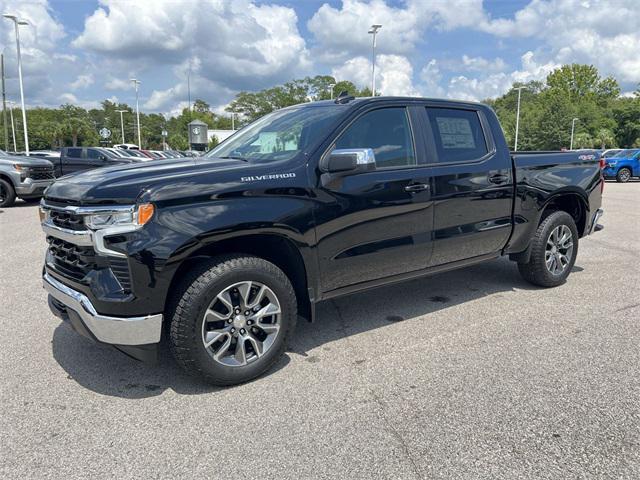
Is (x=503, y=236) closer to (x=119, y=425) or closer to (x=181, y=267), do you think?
(x=181, y=267)

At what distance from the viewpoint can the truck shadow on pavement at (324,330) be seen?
127 inches

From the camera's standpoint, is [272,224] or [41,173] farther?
[41,173]

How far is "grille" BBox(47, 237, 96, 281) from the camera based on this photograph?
290cm

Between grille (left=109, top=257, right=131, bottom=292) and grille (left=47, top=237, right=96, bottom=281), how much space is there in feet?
0.54

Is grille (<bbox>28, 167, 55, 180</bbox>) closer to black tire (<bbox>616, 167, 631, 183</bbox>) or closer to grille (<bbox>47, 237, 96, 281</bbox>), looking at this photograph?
grille (<bbox>47, 237, 96, 281</bbox>)

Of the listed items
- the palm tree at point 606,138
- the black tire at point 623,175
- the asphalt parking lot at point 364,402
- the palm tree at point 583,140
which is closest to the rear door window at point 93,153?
the asphalt parking lot at point 364,402

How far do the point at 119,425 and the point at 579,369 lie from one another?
302 centimetres

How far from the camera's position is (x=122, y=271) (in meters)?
2.77

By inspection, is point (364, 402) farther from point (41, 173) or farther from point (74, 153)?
point (74, 153)

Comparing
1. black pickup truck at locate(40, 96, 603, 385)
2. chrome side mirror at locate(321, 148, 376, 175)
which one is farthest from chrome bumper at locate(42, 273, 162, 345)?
chrome side mirror at locate(321, 148, 376, 175)

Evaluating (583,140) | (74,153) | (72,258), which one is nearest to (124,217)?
(72,258)

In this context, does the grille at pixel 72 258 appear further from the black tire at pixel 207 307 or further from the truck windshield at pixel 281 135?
the truck windshield at pixel 281 135

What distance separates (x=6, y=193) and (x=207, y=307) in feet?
38.7

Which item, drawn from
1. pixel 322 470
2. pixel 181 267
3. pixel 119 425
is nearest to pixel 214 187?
pixel 181 267
